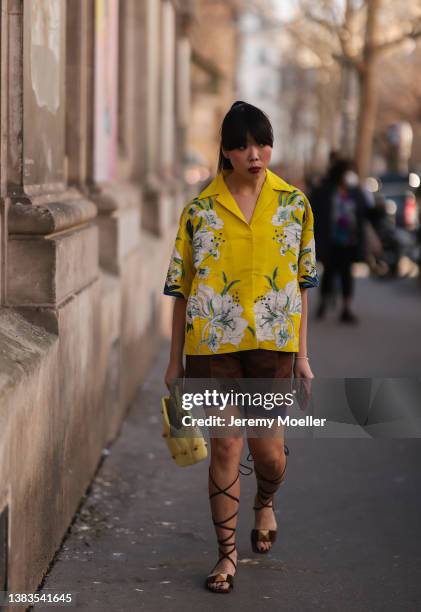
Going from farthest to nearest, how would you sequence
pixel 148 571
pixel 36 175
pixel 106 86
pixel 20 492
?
1. pixel 106 86
2. pixel 36 175
3. pixel 148 571
4. pixel 20 492

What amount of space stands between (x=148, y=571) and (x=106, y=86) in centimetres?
494

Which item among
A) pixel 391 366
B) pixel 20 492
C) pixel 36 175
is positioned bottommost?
pixel 391 366

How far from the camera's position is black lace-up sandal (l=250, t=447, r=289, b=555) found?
5600 mm

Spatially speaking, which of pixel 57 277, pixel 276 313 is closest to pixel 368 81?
pixel 57 277

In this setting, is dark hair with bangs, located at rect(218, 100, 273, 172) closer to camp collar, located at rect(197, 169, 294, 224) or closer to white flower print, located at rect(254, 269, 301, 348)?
camp collar, located at rect(197, 169, 294, 224)

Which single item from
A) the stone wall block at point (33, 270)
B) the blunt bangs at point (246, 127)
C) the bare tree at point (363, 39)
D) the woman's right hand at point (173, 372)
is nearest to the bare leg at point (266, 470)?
the woman's right hand at point (173, 372)

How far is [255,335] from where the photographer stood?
16.8ft

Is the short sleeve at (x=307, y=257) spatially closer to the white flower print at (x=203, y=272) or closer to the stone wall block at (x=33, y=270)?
the white flower print at (x=203, y=272)

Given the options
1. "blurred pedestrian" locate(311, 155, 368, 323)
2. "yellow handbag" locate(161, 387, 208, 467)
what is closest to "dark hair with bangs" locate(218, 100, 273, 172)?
"yellow handbag" locate(161, 387, 208, 467)

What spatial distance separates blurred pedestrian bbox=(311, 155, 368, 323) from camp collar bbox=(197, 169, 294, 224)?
32.2ft

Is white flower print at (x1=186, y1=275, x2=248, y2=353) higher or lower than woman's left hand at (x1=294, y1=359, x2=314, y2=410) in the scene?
higher

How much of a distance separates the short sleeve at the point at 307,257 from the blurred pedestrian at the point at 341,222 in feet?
32.1

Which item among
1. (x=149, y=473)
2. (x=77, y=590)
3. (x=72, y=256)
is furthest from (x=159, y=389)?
(x=77, y=590)

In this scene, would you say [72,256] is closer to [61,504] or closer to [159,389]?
[61,504]
